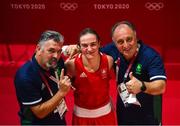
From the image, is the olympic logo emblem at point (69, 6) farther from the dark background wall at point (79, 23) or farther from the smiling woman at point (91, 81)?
the smiling woman at point (91, 81)

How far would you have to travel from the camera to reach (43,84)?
2.68m

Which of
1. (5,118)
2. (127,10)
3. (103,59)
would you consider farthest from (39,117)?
(127,10)

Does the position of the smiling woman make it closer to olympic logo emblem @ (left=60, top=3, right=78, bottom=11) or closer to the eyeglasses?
the eyeglasses

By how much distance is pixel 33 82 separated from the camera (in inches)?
103

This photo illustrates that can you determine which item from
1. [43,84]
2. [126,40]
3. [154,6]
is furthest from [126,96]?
[154,6]

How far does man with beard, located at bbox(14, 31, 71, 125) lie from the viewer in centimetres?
258

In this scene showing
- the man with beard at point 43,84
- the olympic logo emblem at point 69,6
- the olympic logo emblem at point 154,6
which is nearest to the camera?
the man with beard at point 43,84

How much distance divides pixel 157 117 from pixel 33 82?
1099mm

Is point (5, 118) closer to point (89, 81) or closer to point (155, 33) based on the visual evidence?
point (89, 81)

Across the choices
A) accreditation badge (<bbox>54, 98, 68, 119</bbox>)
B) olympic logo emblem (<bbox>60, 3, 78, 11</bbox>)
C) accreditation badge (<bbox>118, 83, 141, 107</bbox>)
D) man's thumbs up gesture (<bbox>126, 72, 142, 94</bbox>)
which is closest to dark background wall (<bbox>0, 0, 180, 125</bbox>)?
olympic logo emblem (<bbox>60, 3, 78, 11</bbox>)

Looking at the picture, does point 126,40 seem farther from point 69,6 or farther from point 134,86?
point 69,6

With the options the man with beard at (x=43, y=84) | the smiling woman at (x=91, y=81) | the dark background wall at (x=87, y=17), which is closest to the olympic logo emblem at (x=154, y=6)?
the dark background wall at (x=87, y=17)

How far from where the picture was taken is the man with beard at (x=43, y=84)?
8.48ft

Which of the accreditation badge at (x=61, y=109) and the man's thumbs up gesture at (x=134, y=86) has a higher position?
the man's thumbs up gesture at (x=134, y=86)
